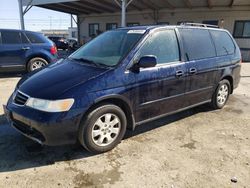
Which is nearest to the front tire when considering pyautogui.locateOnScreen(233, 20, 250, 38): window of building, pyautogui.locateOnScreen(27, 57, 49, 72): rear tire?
pyautogui.locateOnScreen(27, 57, 49, 72): rear tire

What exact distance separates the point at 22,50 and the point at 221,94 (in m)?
6.56

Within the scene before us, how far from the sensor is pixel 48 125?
9.57 feet

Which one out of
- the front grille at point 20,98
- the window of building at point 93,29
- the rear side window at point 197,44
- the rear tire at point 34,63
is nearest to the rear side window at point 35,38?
the rear tire at point 34,63

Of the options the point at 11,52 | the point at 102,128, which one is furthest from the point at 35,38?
the point at 102,128

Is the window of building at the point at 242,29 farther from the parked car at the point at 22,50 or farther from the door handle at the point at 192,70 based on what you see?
the door handle at the point at 192,70

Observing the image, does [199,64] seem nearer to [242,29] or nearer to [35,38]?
[35,38]

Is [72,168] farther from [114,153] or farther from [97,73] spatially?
[97,73]

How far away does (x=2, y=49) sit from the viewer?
8.00 meters

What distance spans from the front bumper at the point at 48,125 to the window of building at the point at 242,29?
17.8m

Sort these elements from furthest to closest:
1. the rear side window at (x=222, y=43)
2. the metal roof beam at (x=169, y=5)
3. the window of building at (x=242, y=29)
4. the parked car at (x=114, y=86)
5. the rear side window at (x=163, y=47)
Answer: the metal roof beam at (x=169, y=5)
the window of building at (x=242, y=29)
the rear side window at (x=222, y=43)
the rear side window at (x=163, y=47)
the parked car at (x=114, y=86)

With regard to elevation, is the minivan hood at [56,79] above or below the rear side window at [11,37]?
below

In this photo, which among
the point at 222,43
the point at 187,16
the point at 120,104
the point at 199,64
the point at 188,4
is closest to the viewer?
the point at 120,104

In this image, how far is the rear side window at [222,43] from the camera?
201 inches

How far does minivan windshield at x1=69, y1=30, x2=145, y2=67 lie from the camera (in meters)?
3.66
